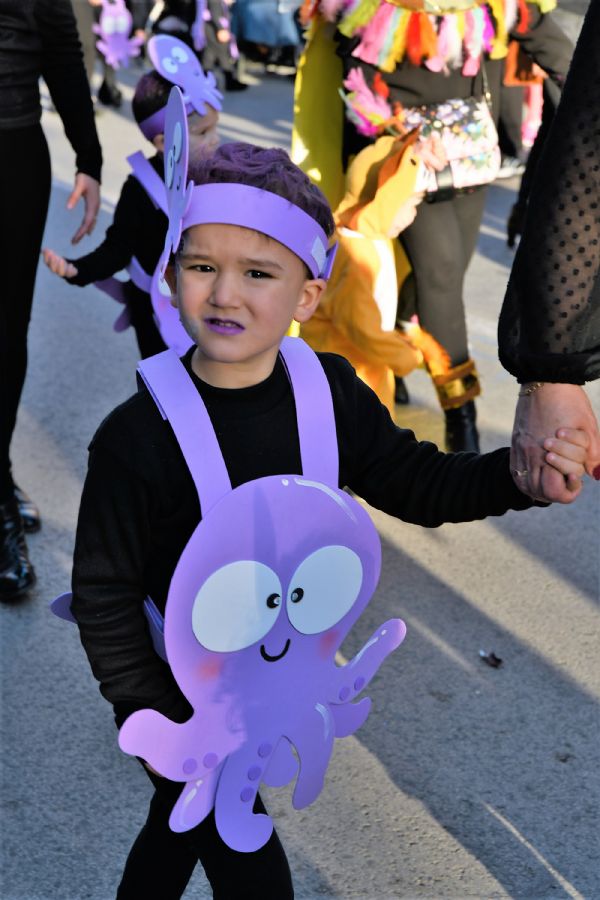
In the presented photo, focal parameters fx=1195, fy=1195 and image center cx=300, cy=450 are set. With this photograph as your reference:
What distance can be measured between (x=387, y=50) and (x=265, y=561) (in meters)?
2.30

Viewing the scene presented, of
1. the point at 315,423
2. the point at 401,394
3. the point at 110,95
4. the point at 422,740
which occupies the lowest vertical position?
the point at 110,95

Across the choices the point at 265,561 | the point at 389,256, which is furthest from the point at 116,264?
the point at 265,561

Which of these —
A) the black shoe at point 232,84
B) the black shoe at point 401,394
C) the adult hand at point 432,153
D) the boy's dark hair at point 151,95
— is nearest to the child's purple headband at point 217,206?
the boy's dark hair at point 151,95

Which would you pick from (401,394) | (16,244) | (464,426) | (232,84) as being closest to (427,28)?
(464,426)

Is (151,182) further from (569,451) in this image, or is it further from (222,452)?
(569,451)

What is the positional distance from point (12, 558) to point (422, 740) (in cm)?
125

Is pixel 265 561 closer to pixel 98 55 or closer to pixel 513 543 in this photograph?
pixel 513 543

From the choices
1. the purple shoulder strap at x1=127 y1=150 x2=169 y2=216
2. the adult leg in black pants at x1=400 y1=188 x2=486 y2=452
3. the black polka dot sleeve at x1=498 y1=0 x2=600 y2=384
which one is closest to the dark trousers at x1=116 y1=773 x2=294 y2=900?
the black polka dot sleeve at x1=498 y1=0 x2=600 y2=384

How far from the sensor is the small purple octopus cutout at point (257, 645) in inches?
66.4

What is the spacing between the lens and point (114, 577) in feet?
5.66

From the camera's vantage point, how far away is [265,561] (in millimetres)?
1736

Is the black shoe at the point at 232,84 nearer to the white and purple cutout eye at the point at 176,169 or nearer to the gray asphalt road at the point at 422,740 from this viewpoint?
the gray asphalt road at the point at 422,740

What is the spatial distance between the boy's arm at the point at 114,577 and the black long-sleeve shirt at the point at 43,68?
1617 mm

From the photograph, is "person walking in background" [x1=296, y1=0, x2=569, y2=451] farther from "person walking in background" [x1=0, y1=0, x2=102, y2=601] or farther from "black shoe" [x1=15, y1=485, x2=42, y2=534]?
"black shoe" [x1=15, y1=485, x2=42, y2=534]
